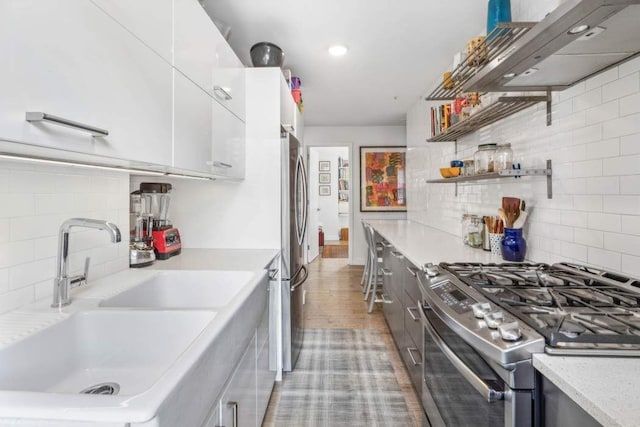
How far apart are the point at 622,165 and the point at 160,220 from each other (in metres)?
2.22

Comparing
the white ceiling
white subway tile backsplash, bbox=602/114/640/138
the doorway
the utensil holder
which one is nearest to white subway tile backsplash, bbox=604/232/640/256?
white subway tile backsplash, bbox=602/114/640/138

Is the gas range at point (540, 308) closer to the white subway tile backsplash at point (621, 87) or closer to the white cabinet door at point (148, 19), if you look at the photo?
the white subway tile backsplash at point (621, 87)

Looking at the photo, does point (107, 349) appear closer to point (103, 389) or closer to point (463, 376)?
point (103, 389)

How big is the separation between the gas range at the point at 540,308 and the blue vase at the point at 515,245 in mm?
250

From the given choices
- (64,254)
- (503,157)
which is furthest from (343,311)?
(64,254)

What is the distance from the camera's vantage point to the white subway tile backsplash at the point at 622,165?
3.92 ft

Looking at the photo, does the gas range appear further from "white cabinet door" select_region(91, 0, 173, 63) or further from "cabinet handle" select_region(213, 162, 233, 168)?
"white cabinet door" select_region(91, 0, 173, 63)

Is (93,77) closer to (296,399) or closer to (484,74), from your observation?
(484,74)

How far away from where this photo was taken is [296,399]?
2006mm

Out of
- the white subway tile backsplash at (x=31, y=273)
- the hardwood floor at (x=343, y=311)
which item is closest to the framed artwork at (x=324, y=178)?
the hardwood floor at (x=343, y=311)

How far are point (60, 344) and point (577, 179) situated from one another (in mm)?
2047

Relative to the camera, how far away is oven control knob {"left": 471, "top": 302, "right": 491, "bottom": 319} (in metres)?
0.93

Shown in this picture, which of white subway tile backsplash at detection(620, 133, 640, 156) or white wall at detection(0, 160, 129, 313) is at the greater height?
white subway tile backsplash at detection(620, 133, 640, 156)

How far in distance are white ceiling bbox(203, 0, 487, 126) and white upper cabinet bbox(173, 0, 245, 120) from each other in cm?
48
